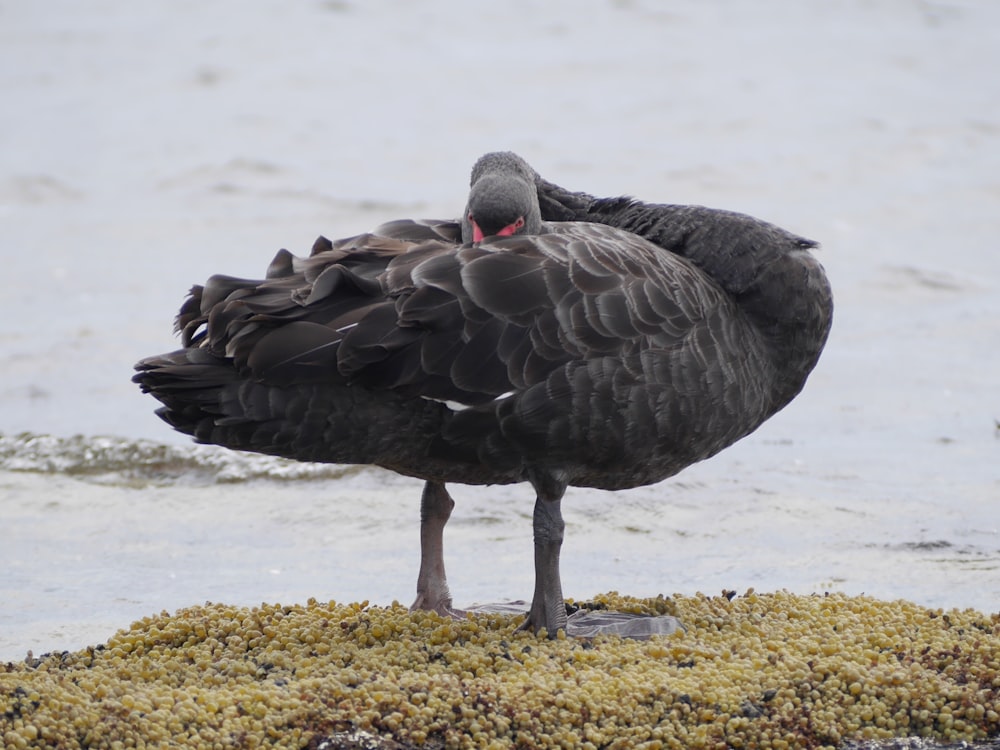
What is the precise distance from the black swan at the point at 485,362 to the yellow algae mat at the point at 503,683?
532mm

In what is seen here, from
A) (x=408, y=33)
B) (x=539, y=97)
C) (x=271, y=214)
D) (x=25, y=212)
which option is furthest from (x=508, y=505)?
(x=408, y=33)

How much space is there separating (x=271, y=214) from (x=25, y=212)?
285 centimetres

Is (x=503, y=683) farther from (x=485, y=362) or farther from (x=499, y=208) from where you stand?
(x=499, y=208)

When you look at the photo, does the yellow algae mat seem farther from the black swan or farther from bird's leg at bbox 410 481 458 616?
the black swan

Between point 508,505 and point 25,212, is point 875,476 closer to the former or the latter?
point 508,505

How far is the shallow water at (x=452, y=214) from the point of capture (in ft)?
23.4

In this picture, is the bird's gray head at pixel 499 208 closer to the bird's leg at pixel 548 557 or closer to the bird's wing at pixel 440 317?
the bird's wing at pixel 440 317

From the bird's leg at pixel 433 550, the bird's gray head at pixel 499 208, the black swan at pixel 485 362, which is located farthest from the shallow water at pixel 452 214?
the bird's gray head at pixel 499 208

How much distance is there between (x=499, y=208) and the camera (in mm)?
5453

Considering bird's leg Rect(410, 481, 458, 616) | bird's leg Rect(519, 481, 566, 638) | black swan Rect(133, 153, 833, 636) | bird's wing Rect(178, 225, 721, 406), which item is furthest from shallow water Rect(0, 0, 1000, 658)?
bird's wing Rect(178, 225, 721, 406)

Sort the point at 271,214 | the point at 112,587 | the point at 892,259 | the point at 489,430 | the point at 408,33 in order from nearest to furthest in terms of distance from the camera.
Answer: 1. the point at 489,430
2. the point at 112,587
3. the point at 892,259
4. the point at 271,214
5. the point at 408,33

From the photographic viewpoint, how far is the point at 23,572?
269 inches

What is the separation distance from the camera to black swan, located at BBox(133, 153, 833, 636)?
16.2 feet

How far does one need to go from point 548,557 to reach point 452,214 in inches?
410
